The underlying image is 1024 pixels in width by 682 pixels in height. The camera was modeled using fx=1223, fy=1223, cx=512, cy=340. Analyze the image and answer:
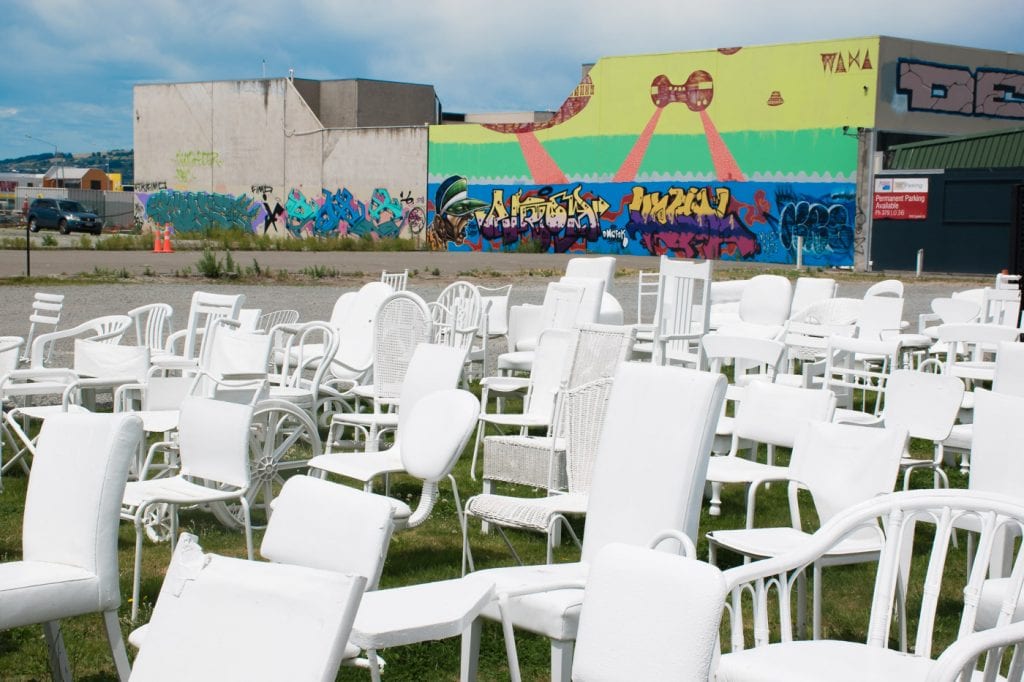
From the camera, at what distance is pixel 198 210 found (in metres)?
50.3

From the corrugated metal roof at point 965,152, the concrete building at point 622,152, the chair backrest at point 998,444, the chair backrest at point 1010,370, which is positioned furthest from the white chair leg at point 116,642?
the concrete building at point 622,152

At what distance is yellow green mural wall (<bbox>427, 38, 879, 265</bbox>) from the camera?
3253 cm

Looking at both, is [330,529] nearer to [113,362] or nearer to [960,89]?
[113,362]

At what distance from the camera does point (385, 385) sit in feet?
24.4

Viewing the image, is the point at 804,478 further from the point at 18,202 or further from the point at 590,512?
the point at 18,202

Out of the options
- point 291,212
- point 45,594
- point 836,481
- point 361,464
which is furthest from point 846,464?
point 291,212

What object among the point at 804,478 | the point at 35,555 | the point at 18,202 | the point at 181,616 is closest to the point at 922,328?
the point at 804,478

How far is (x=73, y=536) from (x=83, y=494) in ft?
0.42

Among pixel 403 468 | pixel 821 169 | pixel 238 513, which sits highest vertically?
pixel 821 169

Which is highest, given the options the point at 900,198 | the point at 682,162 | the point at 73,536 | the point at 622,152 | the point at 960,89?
the point at 960,89

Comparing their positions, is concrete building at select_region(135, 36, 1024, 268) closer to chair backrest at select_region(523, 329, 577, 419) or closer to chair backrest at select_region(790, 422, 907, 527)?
chair backrest at select_region(523, 329, 577, 419)

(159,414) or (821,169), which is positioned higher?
(821,169)

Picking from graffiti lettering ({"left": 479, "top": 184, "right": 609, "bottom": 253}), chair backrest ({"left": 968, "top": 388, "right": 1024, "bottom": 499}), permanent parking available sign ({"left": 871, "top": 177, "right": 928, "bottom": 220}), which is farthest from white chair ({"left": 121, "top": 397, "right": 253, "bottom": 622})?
graffiti lettering ({"left": 479, "top": 184, "right": 609, "bottom": 253})

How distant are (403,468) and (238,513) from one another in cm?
121
